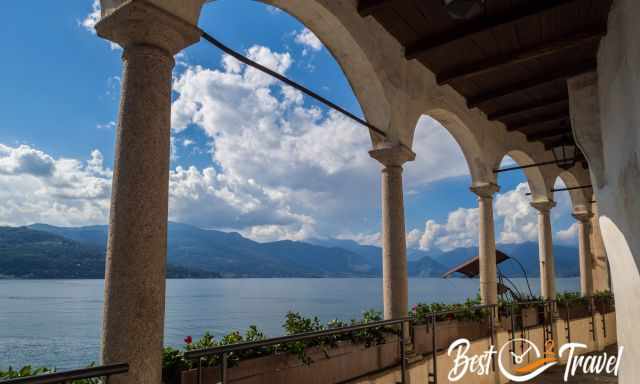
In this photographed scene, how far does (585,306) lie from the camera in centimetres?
1316

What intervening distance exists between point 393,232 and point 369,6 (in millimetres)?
3089

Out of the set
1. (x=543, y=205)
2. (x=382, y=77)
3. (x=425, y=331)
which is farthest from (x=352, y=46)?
(x=543, y=205)

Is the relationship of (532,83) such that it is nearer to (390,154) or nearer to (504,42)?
(504,42)

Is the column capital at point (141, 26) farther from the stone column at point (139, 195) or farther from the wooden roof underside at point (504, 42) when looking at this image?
the wooden roof underside at point (504, 42)

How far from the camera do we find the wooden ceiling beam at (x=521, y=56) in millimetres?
6465

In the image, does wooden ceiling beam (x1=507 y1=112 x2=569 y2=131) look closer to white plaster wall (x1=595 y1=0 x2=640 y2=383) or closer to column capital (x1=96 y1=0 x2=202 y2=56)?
white plaster wall (x1=595 y1=0 x2=640 y2=383)

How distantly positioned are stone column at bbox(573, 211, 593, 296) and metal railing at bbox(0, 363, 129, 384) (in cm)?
1466

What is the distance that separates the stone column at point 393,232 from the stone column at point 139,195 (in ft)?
13.1

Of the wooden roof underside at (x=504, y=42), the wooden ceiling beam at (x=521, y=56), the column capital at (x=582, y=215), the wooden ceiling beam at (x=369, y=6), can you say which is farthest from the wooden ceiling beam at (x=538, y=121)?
the wooden ceiling beam at (x=369, y=6)

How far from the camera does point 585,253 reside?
14422 mm

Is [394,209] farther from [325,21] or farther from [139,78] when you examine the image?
[139,78]

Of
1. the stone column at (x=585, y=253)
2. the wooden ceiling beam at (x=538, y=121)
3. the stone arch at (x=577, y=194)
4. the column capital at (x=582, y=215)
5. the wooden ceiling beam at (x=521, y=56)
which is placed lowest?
the stone column at (x=585, y=253)

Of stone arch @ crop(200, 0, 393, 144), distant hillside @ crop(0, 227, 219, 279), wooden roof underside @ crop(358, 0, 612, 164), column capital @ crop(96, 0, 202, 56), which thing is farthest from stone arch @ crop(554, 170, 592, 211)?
distant hillside @ crop(0, 227, 219, 279)

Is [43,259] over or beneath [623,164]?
over
